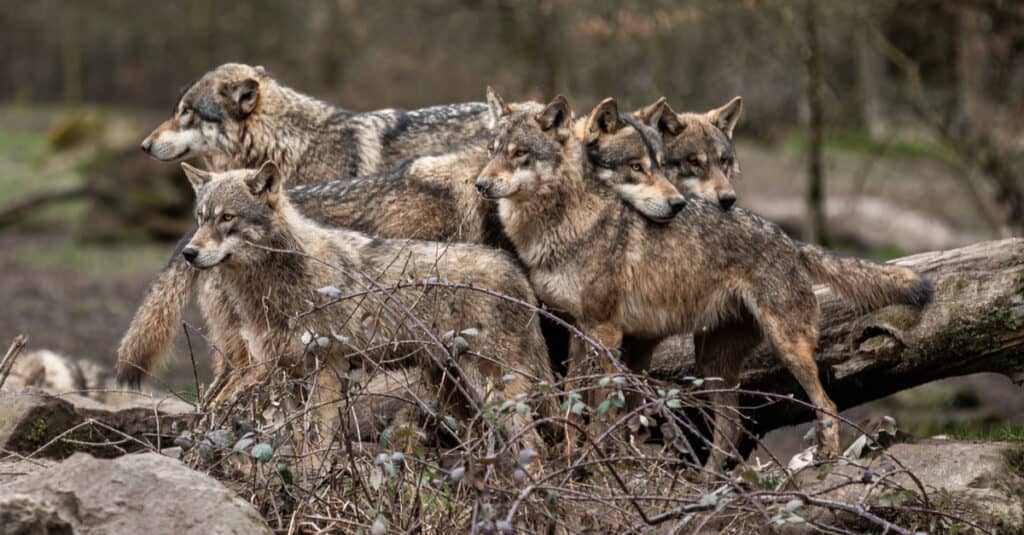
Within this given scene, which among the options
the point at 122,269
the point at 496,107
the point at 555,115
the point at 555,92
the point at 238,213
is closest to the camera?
the point at 238,213

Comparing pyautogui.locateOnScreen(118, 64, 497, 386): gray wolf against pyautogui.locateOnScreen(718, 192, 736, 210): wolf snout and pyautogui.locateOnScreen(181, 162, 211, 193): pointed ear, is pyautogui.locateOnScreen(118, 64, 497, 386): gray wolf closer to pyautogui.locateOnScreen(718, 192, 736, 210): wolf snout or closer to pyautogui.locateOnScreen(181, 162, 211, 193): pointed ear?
pyautogui.locateOnScreen(181, 162, 211, 193): pointed ear

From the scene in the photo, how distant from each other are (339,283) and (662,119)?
2.73 m

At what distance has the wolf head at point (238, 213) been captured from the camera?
276 inches

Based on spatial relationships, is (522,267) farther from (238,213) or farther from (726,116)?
(726,116)

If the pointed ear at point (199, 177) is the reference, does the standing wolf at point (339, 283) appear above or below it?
below

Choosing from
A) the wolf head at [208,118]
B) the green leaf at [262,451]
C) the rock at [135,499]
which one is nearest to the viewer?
the rock at [135,499]

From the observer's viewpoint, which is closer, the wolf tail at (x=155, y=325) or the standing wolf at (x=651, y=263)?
the standing wolf at (x=651, y=263)

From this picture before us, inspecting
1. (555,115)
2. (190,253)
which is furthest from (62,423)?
(555,115)

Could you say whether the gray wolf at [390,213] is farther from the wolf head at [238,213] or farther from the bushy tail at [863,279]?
the bushy tail at [863,279]

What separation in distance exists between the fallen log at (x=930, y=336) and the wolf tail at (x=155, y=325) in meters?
3.18

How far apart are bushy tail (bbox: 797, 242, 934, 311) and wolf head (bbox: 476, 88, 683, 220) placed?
100 cm

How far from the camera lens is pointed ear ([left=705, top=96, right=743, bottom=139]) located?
9.09m

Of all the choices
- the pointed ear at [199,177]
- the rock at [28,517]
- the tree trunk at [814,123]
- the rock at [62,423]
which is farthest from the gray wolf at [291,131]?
the tree trunk at [814,123]

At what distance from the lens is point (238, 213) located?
7.09 metres
